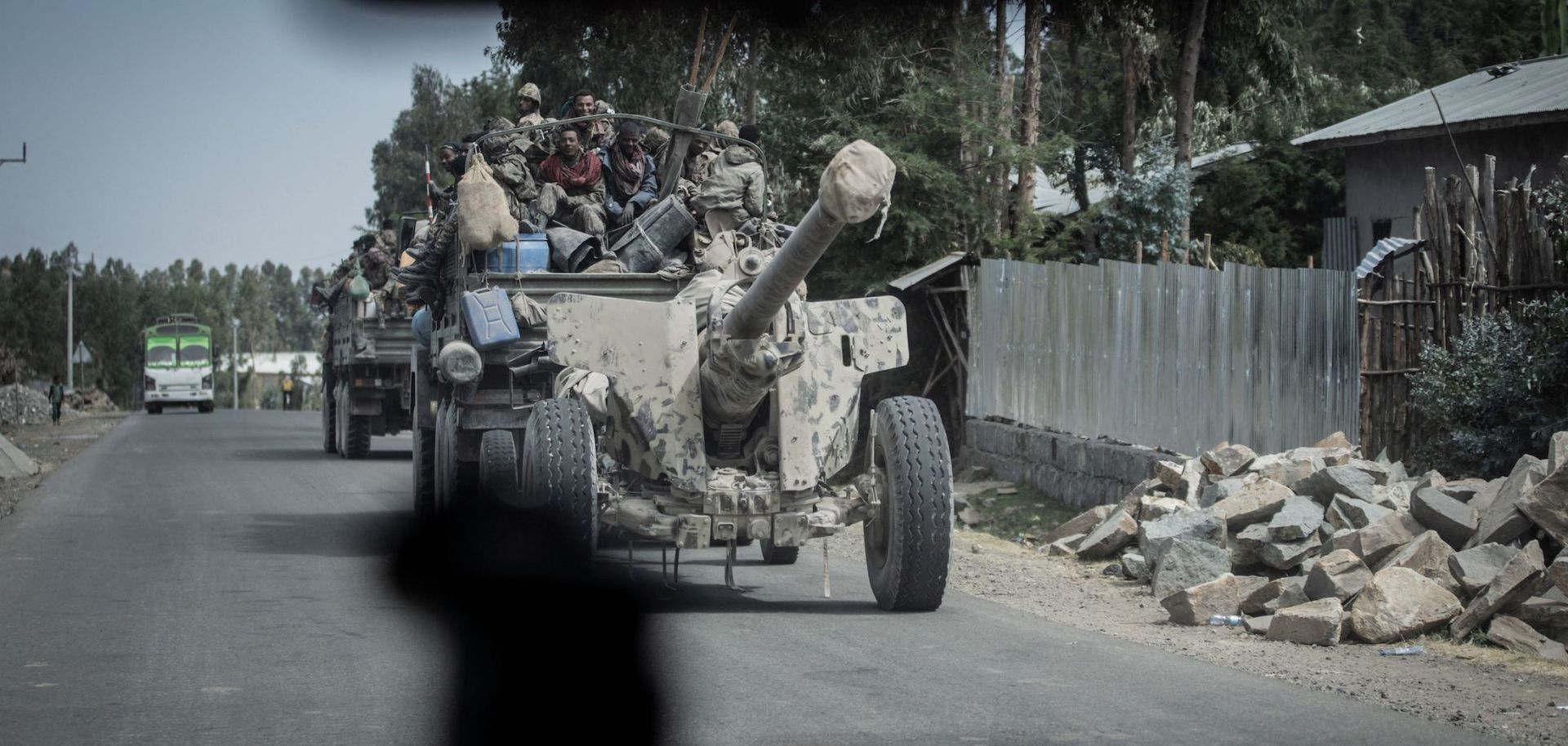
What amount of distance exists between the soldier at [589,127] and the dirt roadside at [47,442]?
6.66 m

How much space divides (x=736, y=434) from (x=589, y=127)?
396 cm

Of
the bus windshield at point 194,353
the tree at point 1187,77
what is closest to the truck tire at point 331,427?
the tree at point 1187,77

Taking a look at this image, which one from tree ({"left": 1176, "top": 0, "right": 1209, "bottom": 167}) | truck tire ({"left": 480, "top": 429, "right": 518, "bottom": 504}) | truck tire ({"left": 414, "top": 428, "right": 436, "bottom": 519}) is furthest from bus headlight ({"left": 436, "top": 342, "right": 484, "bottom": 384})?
tree ({"left": 1176, "top": 0, "right": 1209, "bottom": 167})

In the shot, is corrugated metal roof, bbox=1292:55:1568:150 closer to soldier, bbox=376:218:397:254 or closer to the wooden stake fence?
the wooden stake fence

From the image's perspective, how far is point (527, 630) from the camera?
799 centimetres

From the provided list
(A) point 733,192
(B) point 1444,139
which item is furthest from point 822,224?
(B) point 1444,139

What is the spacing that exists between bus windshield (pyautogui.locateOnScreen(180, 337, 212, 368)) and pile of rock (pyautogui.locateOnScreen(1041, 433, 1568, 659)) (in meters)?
49.6

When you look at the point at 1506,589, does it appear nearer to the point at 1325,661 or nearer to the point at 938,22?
the point at 1325,661

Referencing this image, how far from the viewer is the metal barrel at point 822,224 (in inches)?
247

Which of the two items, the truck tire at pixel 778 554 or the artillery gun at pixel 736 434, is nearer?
the artillery gun at pixel 736 434

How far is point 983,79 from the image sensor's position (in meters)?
22.4

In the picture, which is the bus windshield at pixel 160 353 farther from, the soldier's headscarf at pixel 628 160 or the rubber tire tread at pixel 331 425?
the soldier's headscarf at pixel 628 160

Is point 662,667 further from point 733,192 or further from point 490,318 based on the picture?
point 733,192

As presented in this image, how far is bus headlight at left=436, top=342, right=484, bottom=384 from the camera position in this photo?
10820mm
